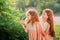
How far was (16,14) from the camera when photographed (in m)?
2.28

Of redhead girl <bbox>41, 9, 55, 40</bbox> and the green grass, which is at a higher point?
redhead girl <bbox>41, 9, 55, 40</bbox>

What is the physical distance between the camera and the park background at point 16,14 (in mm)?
2074

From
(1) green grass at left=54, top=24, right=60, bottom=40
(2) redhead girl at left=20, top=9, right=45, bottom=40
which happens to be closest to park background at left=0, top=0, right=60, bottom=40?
(1) green grass at left=54, top=24, right=60, bottom=40

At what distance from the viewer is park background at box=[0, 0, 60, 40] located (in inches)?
81.7

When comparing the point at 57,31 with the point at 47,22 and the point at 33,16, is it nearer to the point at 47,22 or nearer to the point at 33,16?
the point at 47,22

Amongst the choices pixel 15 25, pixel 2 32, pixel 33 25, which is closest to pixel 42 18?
pixel 33 25

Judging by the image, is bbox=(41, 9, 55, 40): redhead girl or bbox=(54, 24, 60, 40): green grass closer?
bbox=(41, 9, 55, 40): redhead girl

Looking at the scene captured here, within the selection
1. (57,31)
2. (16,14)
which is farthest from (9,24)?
(57,31)

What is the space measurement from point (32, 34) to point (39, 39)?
9cm

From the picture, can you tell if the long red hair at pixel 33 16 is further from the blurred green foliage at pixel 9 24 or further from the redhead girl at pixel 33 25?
the blurred green foliage at pixel 9 24

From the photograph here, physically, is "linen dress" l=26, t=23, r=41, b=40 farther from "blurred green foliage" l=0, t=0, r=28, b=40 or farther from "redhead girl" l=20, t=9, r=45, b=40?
"blurred green foliage" l=0, t=0, r=28, b=40

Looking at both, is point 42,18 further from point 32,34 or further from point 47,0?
point 47,0

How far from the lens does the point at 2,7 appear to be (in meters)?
2.21

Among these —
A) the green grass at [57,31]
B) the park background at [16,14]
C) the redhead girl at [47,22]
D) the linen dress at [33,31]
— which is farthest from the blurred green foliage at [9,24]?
the green grass at [57,31]
